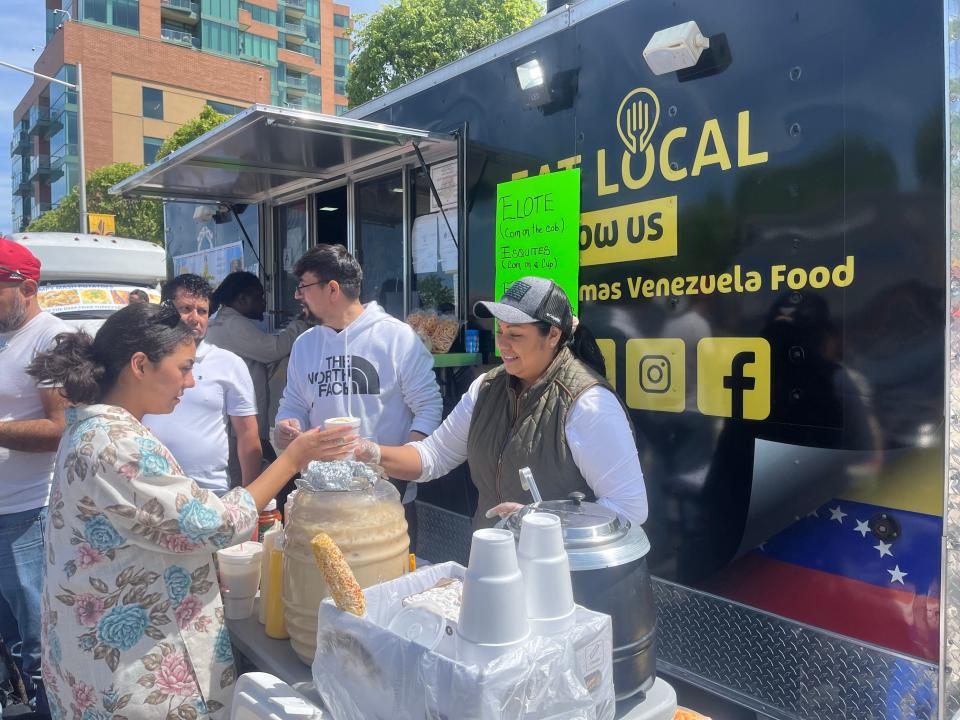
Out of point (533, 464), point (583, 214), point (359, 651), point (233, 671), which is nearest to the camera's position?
point (359, 651)

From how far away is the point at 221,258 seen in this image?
613 cm

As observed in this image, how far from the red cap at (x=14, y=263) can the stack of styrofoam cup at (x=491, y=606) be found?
97.0 inches

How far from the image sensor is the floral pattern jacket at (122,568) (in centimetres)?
155

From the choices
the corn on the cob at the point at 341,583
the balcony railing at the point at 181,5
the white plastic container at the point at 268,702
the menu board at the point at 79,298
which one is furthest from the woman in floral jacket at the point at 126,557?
the balcony railing at the point at 181,5

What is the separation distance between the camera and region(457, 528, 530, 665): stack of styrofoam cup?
109 centimetres

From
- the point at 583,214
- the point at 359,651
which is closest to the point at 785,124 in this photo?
the point at 583,214

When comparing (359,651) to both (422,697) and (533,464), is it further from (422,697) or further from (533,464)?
(533,464)

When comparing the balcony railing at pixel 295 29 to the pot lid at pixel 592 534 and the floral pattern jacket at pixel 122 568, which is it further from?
the pot lid at pixel 592 534

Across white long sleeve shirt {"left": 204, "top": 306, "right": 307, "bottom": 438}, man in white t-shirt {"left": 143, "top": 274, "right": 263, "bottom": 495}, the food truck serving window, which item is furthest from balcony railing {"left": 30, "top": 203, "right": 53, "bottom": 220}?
man in white t-shirt {"left": 143, "top": 274, "right": 263, "bottom": 495}

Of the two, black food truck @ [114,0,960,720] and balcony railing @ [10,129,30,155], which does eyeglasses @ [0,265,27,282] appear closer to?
black food truck @ [114,0,960,720]

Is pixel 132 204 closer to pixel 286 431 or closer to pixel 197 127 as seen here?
pixel 197 127

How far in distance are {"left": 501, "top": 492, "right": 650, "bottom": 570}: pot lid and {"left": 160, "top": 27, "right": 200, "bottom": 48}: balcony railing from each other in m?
44.8

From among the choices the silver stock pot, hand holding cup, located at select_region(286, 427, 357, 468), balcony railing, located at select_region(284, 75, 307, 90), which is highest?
balcony railing, located at select_region(284, 75, 307, 90)

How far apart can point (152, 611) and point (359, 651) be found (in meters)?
0.66
